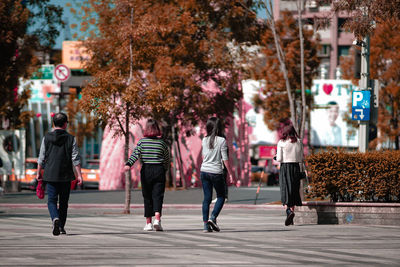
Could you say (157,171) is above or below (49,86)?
below

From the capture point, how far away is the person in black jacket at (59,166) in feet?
37.2

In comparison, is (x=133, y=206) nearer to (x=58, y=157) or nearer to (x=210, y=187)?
(x=210, y=187)

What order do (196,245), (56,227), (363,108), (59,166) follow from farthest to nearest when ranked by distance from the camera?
(363,108) < (59,166) < (56,227) < (196,245)

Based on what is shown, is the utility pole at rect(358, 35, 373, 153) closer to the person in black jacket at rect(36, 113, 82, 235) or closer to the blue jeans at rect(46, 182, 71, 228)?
the person in black jacket at rect(36, 113, 82, 235)

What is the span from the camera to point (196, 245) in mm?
10016

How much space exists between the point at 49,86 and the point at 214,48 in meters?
54.5

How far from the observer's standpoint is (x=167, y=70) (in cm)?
3192

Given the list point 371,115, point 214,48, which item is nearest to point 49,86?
point 214,48

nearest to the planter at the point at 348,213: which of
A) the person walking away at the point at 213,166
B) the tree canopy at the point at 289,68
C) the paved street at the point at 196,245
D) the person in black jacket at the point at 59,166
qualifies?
the paved street at the point at 196,245

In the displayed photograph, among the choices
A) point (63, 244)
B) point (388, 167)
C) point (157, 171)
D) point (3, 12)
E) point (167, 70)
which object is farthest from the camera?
point (167, 70)

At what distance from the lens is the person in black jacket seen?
1134 cm

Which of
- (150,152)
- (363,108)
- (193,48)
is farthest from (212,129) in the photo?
(193,48)

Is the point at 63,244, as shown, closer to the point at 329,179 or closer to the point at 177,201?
the point at 329,179

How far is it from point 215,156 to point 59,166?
2.46 meters
